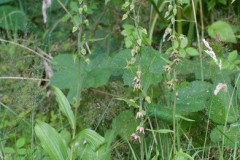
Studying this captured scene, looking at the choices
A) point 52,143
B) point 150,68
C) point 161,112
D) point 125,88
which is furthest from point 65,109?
point 125,88

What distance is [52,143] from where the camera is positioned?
2098 mm

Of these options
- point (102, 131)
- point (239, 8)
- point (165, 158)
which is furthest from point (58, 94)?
point (239, 8)

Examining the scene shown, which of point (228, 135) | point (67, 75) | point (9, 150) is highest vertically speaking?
point (67, 75)

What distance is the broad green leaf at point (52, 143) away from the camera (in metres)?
2.08

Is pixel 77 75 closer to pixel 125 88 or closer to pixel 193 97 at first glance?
pixel 125 88

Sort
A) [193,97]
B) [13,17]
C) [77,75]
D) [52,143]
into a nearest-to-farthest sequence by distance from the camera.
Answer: [52,143] < [193,97] < [77,75] < [13,17]

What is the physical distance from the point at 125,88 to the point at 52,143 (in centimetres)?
78

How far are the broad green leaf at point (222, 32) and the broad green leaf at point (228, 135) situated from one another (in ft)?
2.46

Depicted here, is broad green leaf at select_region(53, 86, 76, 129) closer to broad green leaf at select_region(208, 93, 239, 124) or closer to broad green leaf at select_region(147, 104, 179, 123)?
broad green leaf at select_region(147, 104, 179, 123)

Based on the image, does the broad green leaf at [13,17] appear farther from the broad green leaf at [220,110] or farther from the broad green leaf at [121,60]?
the broad green leaf at [220,110]

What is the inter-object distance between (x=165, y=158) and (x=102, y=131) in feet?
1.60

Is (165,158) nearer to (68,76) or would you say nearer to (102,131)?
(102,131)

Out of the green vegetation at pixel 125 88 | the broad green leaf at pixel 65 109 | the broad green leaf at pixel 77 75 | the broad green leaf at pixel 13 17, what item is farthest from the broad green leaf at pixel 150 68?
the broad green leaf at pixel 13 17

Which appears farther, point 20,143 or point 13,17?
point 13,17
